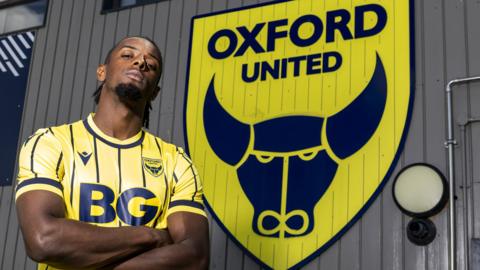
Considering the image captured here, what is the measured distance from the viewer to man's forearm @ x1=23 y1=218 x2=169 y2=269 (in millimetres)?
1602

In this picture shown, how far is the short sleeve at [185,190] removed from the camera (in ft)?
6.08

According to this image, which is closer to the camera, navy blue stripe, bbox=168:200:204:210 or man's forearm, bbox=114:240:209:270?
man's forearm, bbox=114:240:209:270

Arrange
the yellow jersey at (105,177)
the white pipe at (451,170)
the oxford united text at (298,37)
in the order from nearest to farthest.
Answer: the yellow jersey at (105,177) < the white pipe at (451,170) < the oxford united text at (298,37)

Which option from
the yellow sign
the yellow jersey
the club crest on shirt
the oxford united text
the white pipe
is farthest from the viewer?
the oxford united text

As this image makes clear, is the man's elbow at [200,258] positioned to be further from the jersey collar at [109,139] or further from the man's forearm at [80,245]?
the jersey collar at [109,139]

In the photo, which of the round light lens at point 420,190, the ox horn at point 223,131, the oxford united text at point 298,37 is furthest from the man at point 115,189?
the oxford united text at point 298,37

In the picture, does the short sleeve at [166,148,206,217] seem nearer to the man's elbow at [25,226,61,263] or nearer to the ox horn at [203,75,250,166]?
the man's elbow at [25,226,61,263]

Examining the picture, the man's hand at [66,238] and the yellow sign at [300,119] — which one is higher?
the yellow sign at [300,119]

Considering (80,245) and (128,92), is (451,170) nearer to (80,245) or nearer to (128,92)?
(128,92)

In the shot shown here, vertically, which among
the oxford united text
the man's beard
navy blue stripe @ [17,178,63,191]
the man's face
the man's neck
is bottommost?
navy blue stripe @ [17,178,63,191]

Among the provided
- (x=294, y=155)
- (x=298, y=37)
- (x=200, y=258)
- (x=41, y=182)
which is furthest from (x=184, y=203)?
(x=298, y=37)

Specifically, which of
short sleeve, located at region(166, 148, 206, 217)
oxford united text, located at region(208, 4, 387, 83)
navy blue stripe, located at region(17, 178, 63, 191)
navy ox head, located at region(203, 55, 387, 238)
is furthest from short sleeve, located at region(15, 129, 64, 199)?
oxford united text, located at region(208, 4, 387, 83)

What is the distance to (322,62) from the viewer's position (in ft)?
12.6

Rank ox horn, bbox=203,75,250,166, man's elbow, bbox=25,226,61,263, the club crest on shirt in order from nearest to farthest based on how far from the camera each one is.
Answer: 1. man's elbow, bbox=25,226,61,263
2. the club crest on shirt
3. ox horn, bbox=203,75,250,166
